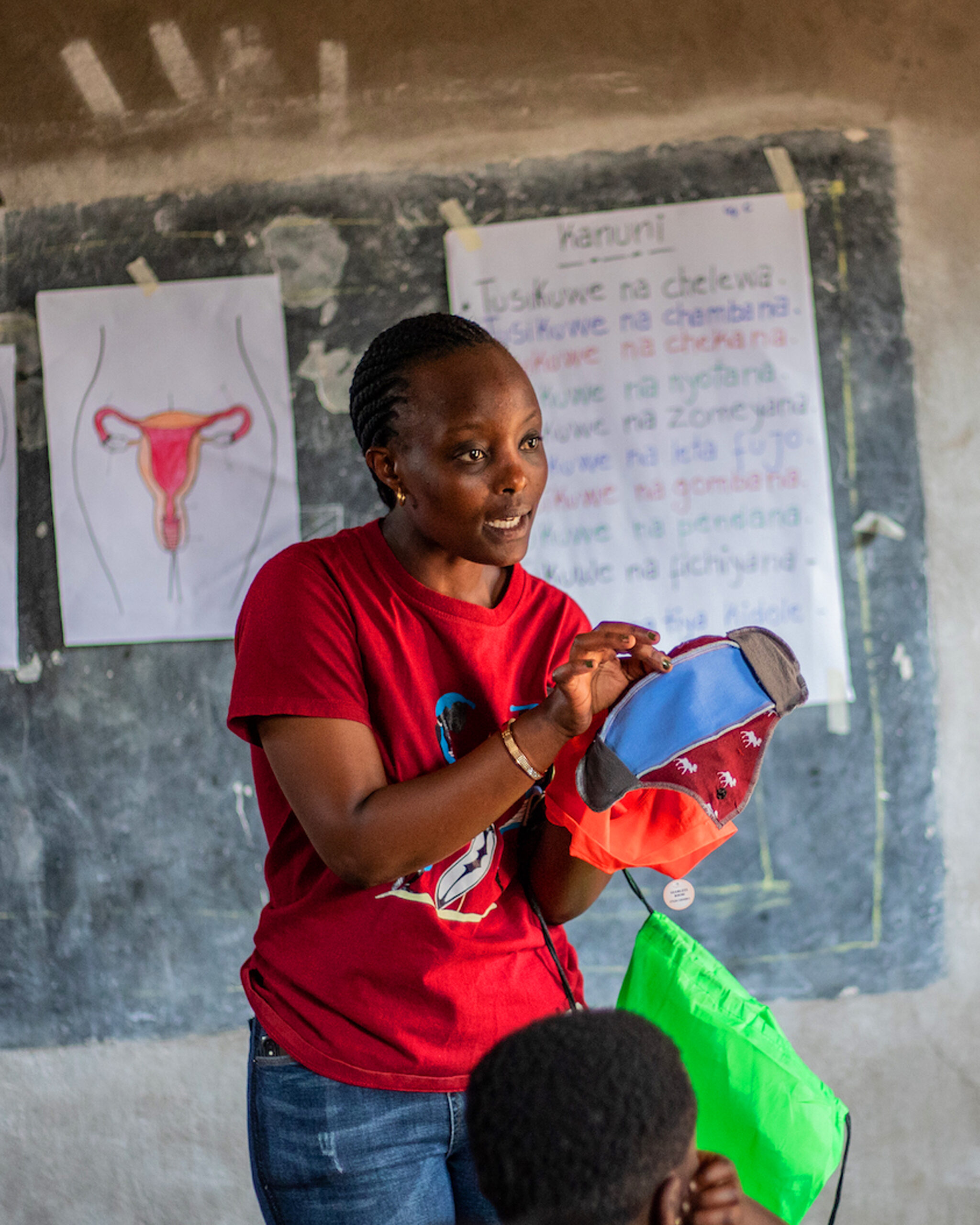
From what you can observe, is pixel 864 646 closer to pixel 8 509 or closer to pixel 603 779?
pixel 603 779

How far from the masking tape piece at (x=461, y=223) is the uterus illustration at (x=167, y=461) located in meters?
0.64

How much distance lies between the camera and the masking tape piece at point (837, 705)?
6.52 feet

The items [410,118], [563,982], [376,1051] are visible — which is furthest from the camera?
[410,118]

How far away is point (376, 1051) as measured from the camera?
0.96 metres

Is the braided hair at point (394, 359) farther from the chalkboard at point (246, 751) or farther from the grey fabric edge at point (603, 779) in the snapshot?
the chalkboard at point (246, 751)

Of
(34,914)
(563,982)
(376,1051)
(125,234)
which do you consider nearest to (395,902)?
(376,1051)

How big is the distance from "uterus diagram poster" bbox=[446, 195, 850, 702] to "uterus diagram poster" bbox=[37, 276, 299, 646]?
447mm

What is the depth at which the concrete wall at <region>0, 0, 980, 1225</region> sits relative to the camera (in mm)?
1979

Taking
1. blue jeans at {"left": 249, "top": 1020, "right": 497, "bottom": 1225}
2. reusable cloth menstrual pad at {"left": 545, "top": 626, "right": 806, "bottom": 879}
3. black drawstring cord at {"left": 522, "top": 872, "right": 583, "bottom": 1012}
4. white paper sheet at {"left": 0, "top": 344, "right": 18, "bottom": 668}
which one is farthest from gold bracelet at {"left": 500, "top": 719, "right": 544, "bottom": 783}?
white paper sheet at {"left": 0, "top": 344, "right": 18, "bottom": 668}

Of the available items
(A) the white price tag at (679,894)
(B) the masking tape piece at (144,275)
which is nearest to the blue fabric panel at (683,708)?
(A) the white price tag at (679,894)

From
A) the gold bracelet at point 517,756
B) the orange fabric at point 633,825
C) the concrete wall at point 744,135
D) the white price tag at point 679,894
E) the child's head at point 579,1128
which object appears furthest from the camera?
the concrete wall at point 744,135

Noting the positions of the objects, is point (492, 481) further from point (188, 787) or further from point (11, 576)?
point (11, 576)

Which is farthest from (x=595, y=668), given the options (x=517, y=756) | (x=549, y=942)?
(x=549, y=942)

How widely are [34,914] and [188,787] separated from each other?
0.40 meters
